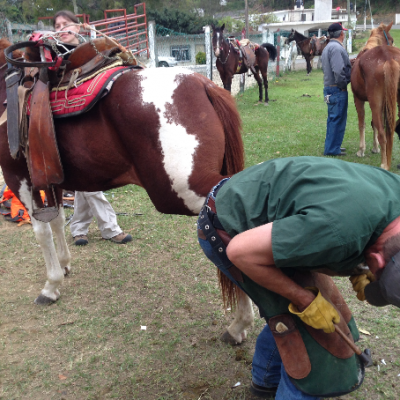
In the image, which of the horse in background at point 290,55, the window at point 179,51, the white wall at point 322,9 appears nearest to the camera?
the window at point 179,51

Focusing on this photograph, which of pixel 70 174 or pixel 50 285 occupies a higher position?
pixel 70 174

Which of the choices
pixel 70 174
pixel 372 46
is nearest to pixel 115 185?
pixel 70 174

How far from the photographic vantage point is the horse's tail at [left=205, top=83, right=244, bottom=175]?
2.34 m

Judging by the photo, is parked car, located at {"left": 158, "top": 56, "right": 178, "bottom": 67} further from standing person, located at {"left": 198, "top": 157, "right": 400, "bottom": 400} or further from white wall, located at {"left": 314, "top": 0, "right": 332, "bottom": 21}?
white wall, located at {"left": 314, "top": 0, "right": 332, "bottom": 21}

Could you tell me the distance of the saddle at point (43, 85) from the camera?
2389 mm

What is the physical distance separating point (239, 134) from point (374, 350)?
5.18 ft

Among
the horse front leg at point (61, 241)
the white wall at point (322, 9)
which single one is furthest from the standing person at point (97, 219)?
the white wall at point (322, 9)

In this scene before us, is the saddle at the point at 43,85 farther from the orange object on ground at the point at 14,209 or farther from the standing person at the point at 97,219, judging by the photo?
the orange object on ground at the point at 14,209

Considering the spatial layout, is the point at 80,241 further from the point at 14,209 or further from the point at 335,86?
the point at 335,86

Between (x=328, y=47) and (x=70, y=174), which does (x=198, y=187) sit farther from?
(x=328, y=47)

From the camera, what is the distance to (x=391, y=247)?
3.97ft

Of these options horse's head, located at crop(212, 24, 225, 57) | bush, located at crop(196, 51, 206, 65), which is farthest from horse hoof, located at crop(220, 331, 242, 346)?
bush, located at crop(196, 51, 206, 65)

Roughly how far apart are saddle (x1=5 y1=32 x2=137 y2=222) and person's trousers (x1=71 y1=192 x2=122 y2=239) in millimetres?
1100

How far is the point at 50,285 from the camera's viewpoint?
296 centimetres
